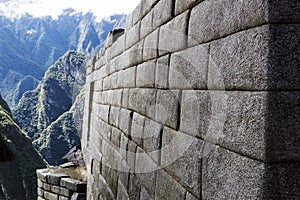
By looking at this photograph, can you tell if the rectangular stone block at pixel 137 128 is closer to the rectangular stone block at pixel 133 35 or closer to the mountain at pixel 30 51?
the rectangular stone block at pixel 133 35

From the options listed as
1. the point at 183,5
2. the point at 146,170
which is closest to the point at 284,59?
the point at 183,5

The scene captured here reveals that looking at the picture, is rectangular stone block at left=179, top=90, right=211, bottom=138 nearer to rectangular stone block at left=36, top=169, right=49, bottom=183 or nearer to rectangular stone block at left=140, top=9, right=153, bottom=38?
rectangular stone block at left=140, top=9, right=153, bottom=38

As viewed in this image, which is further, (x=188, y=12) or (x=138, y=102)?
(x=138, y=102)

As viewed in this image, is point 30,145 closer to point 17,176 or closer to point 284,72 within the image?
point 17,176

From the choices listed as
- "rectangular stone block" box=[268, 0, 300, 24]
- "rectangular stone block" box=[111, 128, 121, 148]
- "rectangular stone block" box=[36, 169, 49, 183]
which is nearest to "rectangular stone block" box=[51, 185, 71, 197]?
"rectangular stone block" box=[36, 169, 49, 183]

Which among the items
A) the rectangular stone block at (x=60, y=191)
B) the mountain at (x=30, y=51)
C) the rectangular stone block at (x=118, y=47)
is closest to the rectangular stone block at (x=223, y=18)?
the rectangular stone block at (x=118, y=47)

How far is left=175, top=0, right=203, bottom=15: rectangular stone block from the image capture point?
1910mm

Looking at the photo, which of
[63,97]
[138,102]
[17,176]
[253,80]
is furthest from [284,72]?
[63,97]

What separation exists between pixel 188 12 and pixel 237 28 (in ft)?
1.96

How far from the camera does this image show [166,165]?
7.18 ft

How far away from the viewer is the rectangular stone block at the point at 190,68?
67.4 inches

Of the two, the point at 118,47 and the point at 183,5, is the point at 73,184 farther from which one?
the point at 183,5

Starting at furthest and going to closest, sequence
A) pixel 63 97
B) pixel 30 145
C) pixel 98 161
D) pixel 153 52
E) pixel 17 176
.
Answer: pixel 63 97 → pixel 30 145 → pixel 17 176 → pixel 98 161 → pixel 153 52

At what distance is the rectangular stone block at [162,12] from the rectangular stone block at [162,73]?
0.23m
